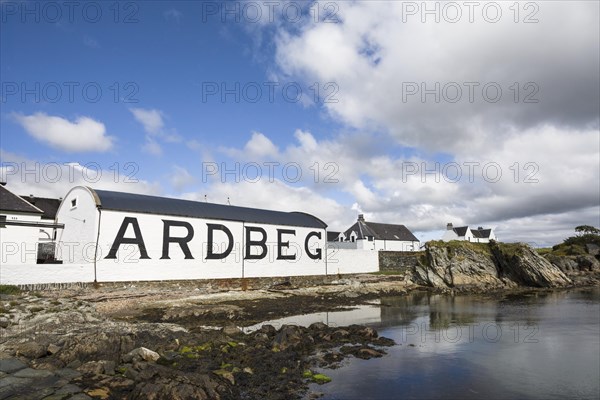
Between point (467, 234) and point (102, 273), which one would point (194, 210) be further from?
point (467, 234)

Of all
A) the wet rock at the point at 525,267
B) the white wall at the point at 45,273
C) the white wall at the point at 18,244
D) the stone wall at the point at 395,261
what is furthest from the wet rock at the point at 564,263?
the white wall at the point at 18,244

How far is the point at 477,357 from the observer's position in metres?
14.0

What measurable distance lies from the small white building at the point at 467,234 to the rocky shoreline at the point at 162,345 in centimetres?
7972

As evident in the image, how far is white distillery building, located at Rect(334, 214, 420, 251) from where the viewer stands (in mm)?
80375

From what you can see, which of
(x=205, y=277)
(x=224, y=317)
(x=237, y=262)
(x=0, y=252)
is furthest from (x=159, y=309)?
(x=0, y=252)

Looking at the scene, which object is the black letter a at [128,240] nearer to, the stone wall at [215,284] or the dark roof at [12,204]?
the stone wall at [215,284]

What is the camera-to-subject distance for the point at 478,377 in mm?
11711

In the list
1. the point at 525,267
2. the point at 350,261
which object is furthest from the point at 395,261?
the point at 525,267

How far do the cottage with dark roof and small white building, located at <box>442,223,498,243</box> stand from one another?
13900mm

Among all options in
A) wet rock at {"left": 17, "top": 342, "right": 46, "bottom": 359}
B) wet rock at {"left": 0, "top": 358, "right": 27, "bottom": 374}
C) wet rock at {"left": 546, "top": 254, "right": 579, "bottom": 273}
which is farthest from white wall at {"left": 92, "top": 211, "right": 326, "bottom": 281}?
wet rock at {"left": 546, "top": 254, "right": 579, "bottom": 273}

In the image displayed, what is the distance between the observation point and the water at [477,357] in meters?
10.6

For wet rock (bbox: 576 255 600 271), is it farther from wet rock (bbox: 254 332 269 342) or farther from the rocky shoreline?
wet rock (bbox: 254 332 269 342)

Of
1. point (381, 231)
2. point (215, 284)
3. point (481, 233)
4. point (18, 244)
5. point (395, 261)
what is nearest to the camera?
point (18, 244)

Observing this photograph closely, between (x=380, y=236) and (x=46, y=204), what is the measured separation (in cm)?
6229
